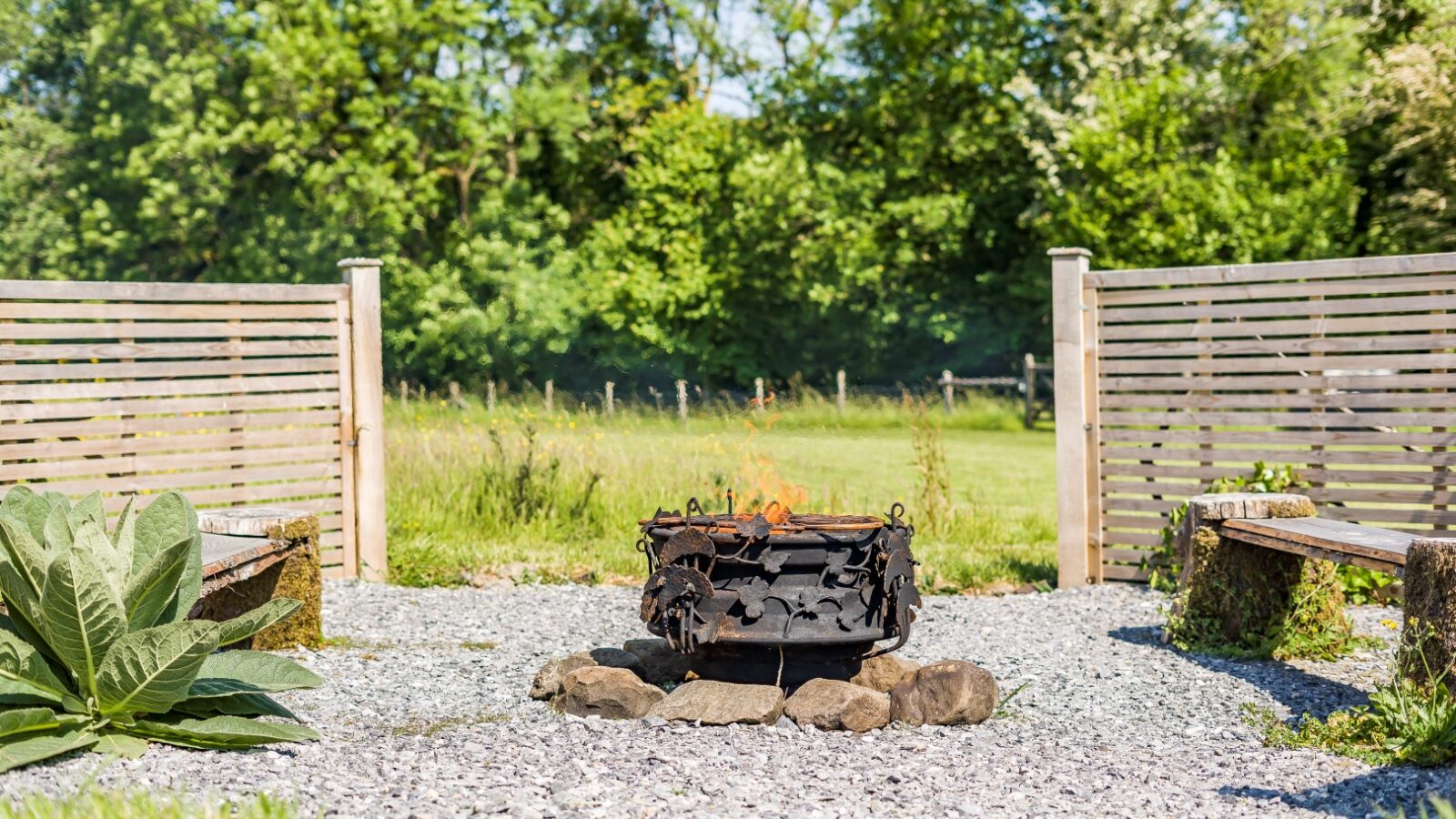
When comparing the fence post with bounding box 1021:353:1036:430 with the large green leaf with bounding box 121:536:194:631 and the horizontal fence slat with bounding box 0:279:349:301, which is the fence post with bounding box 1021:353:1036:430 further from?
the large green leaf with bounding box 121:536:194:631

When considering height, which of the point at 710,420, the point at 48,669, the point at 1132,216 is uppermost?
the point at 1132,216

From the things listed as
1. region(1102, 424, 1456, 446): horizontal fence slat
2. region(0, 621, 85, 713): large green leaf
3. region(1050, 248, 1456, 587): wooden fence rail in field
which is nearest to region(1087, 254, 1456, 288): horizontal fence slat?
region(1050, 248, 1456, 587): wooden fence rail in field

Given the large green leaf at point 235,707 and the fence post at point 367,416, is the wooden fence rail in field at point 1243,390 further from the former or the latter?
the large green leaf at point 235,707

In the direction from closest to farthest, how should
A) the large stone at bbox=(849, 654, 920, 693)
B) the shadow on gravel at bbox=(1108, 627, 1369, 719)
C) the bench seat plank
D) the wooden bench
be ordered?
the bench seat plank, the shadow on gravel at bbox=(1108, 627, 1369, 719), the large stone at bbox=(849, 654, 920, 693), the wooden bench

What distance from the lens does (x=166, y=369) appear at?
7.11m

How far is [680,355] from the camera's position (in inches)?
883

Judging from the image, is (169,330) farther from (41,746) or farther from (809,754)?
(809,754)

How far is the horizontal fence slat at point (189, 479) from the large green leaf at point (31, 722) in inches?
126

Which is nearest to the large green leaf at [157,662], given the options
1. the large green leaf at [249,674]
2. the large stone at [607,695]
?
the large green leaf at [249,674]

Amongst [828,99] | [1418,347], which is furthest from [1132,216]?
[1418,347]

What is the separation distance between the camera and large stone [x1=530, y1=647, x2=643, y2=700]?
490cm

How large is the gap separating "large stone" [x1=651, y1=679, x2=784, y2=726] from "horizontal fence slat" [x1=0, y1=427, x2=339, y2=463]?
3.86m

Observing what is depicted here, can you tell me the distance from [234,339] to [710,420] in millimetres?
3808

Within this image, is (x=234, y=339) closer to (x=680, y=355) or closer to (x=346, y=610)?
(x=346, y=610)
